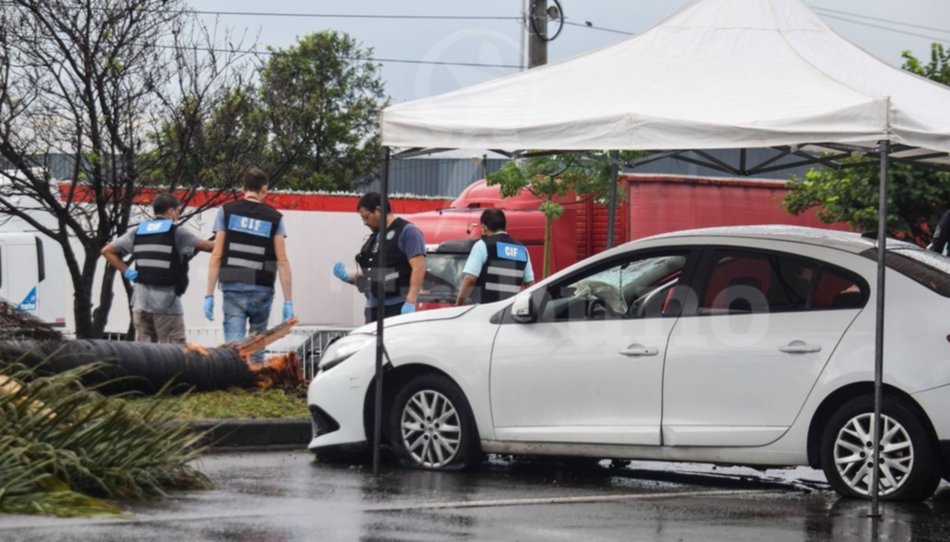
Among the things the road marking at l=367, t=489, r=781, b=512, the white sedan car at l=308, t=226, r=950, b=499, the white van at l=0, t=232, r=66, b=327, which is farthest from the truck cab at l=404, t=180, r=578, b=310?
the road marking at l=367, t=489, r=781, b=512

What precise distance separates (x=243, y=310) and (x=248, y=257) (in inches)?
18.4

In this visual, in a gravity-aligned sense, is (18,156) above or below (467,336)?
above

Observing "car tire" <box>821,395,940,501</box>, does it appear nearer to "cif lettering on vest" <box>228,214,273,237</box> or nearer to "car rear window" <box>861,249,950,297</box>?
"car rear window" <box>861,249,950,297</box>

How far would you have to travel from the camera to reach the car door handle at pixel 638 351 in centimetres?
947

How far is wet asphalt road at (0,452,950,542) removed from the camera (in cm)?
739

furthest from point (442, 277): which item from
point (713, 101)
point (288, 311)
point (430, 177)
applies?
point (430, 177)

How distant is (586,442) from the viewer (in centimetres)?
964

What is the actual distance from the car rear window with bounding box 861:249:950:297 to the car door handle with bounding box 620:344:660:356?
4.36 feet

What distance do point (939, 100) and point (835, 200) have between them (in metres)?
12.5

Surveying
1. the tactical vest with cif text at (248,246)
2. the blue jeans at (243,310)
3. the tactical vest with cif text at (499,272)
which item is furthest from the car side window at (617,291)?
the blue jeans at (243,310)

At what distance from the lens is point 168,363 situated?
475 inches

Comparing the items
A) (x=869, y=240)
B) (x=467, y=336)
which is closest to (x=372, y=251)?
(x=467, y=336)

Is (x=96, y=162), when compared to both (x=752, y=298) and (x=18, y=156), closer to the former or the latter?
(x=18, y=156)

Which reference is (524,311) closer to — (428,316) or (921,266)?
(428,316)
